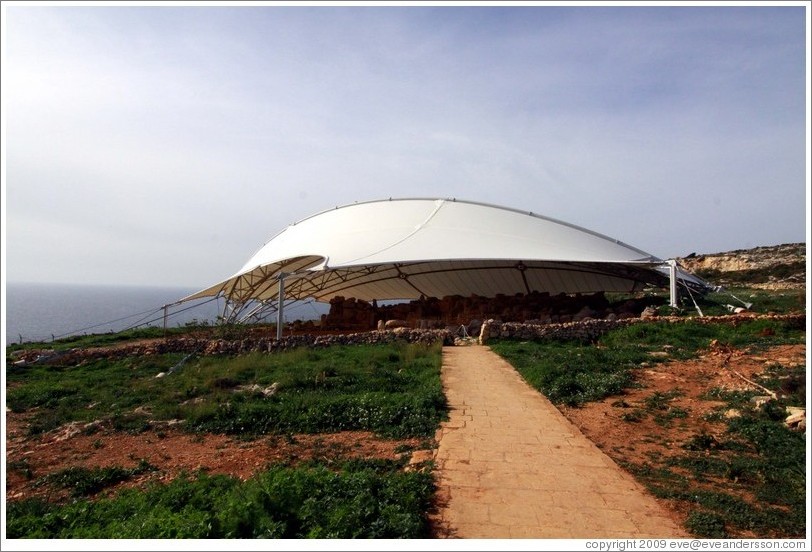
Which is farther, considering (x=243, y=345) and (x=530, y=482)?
(x=243, y=345)

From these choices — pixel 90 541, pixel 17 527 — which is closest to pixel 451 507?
pixel 90 541

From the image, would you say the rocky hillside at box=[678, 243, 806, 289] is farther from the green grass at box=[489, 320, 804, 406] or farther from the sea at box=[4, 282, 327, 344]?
the sea at box=[4, 282, 327, 344]

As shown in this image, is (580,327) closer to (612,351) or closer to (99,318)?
(612,351)

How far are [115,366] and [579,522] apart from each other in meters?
13.4

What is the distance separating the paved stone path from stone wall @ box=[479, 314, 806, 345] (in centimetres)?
650

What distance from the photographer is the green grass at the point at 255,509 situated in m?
4.52

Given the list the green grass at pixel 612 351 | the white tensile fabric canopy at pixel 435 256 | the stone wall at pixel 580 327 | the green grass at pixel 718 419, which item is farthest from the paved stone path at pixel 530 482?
the white tensile fabric canopy at pixel 435 256

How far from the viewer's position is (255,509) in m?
4.72

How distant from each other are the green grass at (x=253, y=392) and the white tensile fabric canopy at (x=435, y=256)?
4.90 metres

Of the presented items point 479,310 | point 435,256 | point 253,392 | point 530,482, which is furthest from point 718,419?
point 479,310

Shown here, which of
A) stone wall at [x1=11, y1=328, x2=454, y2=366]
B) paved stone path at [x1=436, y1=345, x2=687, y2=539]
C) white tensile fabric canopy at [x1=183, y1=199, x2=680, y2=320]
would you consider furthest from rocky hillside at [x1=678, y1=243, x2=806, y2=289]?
paved stone path at [x1=436, y1=345, x2=687, y2=539]

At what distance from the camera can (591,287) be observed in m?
25.0

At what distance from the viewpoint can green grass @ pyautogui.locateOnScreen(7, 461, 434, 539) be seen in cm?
452

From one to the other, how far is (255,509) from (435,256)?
13.3 m
